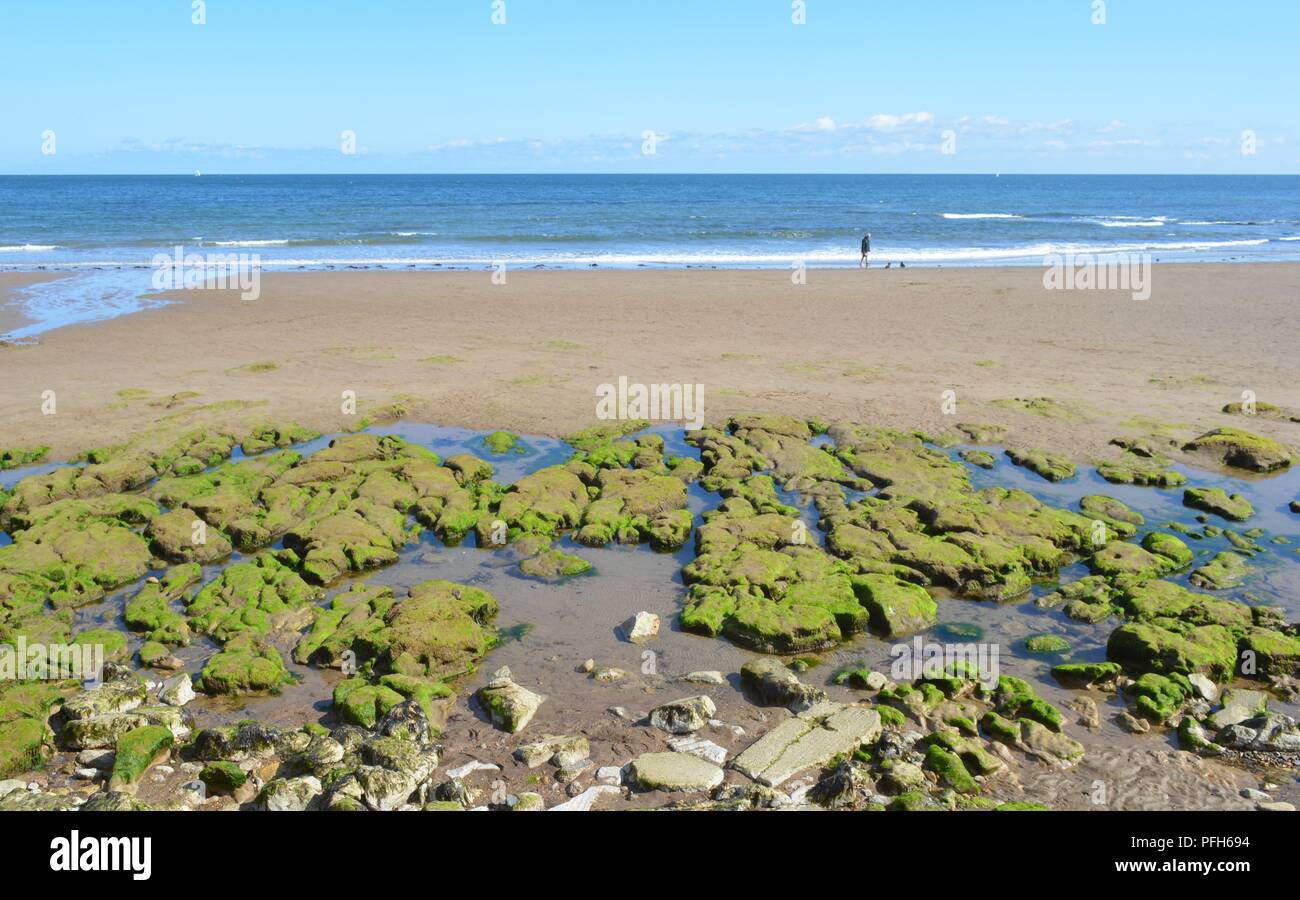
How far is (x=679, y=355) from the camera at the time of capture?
2011cm

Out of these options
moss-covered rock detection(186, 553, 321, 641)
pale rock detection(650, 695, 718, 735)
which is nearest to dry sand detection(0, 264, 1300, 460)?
moss-covered rock detection(186, 553, 321, 641)

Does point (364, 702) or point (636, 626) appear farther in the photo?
point (636, 626)

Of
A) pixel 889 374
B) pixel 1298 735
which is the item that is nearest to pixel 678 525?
pixel 1298 735

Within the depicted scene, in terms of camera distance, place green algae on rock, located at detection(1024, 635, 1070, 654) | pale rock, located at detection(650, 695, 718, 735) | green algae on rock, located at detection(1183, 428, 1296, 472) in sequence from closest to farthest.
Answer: pale rock, located at detection(650, 695, 718, 735) → green algae on rock, located at detection(1024, 635, 1070, 654) → green algae on rock, located at detection(1183, 428, 1296, 472)

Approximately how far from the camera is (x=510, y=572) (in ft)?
33.3

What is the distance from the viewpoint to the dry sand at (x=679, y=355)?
51.2 ft

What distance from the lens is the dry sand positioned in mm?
15594

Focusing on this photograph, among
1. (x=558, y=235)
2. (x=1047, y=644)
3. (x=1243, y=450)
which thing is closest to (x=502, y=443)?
(x=1047, y=644)

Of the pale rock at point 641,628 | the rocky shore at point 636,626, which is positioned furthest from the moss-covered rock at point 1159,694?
the pale rock at point 641,628

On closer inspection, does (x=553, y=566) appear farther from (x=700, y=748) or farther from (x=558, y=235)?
(x=558, y=235)

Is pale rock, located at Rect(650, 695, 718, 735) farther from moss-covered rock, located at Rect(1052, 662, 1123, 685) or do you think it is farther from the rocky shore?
moss-covered rock, located at Rect(1052, 662, 1123, 685)

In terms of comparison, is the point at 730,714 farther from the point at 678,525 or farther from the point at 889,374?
the point at 889,374

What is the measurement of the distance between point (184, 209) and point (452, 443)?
226ft

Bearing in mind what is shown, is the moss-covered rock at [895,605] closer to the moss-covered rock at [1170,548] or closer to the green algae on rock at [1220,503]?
the moss-covered rock at [1170,548]
